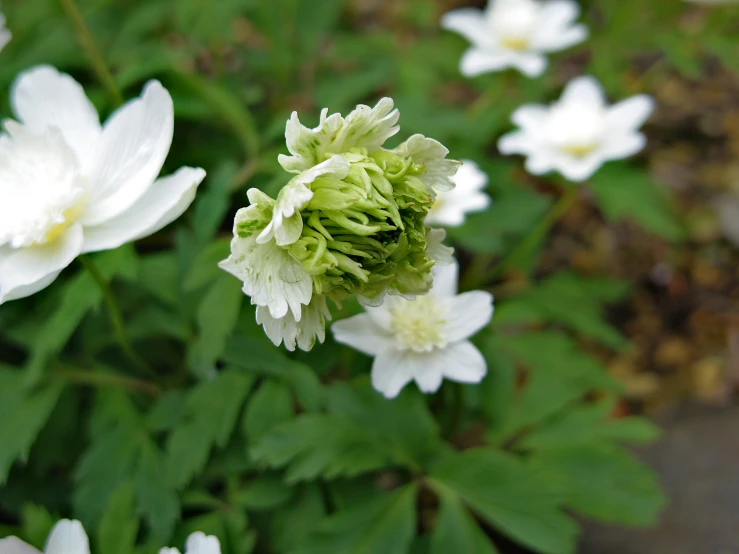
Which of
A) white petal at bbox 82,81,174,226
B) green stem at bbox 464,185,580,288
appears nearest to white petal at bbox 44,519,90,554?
white petal at bbox 82,81,174,226

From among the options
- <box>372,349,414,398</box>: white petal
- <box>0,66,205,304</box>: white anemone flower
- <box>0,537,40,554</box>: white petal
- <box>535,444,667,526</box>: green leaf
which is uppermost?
<box>0,66,205,304</box>: white anemone flower

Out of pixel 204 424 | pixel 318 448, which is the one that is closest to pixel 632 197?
pixel 318 448

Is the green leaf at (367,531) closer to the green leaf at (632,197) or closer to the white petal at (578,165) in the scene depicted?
the white petal at (578,165)

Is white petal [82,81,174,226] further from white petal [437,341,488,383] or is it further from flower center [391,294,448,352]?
white petal [437,341,488,383]

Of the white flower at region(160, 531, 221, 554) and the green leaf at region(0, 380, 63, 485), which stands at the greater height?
the green leaf at region(0, 380, 63, 485)

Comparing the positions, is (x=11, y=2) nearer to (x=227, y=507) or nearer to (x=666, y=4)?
(x=227, y=507)

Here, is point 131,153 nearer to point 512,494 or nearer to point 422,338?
point 422,338

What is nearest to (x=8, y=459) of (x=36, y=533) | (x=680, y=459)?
(x=36, y=533)
